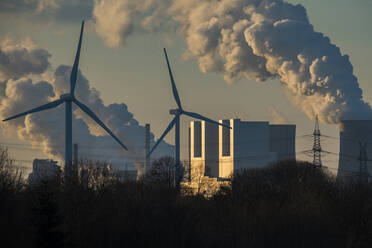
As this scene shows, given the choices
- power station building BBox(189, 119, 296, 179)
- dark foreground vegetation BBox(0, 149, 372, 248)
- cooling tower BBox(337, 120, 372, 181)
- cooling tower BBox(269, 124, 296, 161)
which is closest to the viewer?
dark foreground vegetation BBox(0, 149, 372, 248)

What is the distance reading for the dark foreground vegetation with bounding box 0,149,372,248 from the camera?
A: 89.7ft

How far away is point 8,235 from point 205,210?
14804mm

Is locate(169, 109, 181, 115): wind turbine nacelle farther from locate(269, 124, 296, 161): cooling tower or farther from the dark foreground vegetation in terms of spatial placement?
locate(269, 124, 296, 161): cooling tower

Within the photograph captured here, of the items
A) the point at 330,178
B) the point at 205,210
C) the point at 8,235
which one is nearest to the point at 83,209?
the point at 8,235

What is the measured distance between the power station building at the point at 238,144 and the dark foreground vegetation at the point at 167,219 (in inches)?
3876

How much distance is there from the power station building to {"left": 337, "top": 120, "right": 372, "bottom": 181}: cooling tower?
45.4 meters

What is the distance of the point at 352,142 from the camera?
9212cm

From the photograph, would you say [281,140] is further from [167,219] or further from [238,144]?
[167,219]

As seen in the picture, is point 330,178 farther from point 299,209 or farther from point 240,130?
Answer: point 240,130

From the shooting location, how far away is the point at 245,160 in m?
144

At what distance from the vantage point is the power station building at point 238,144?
141m

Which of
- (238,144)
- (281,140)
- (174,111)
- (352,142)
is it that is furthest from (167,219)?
(281,140)

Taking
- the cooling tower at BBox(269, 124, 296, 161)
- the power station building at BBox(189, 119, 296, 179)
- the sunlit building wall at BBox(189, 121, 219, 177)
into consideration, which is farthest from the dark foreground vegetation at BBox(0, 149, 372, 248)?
the cooling tower at BBox(269, 124, 296, 161)

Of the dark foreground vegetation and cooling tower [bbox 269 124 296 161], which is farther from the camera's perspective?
cooling tower [bbox 269 124 296 161]
